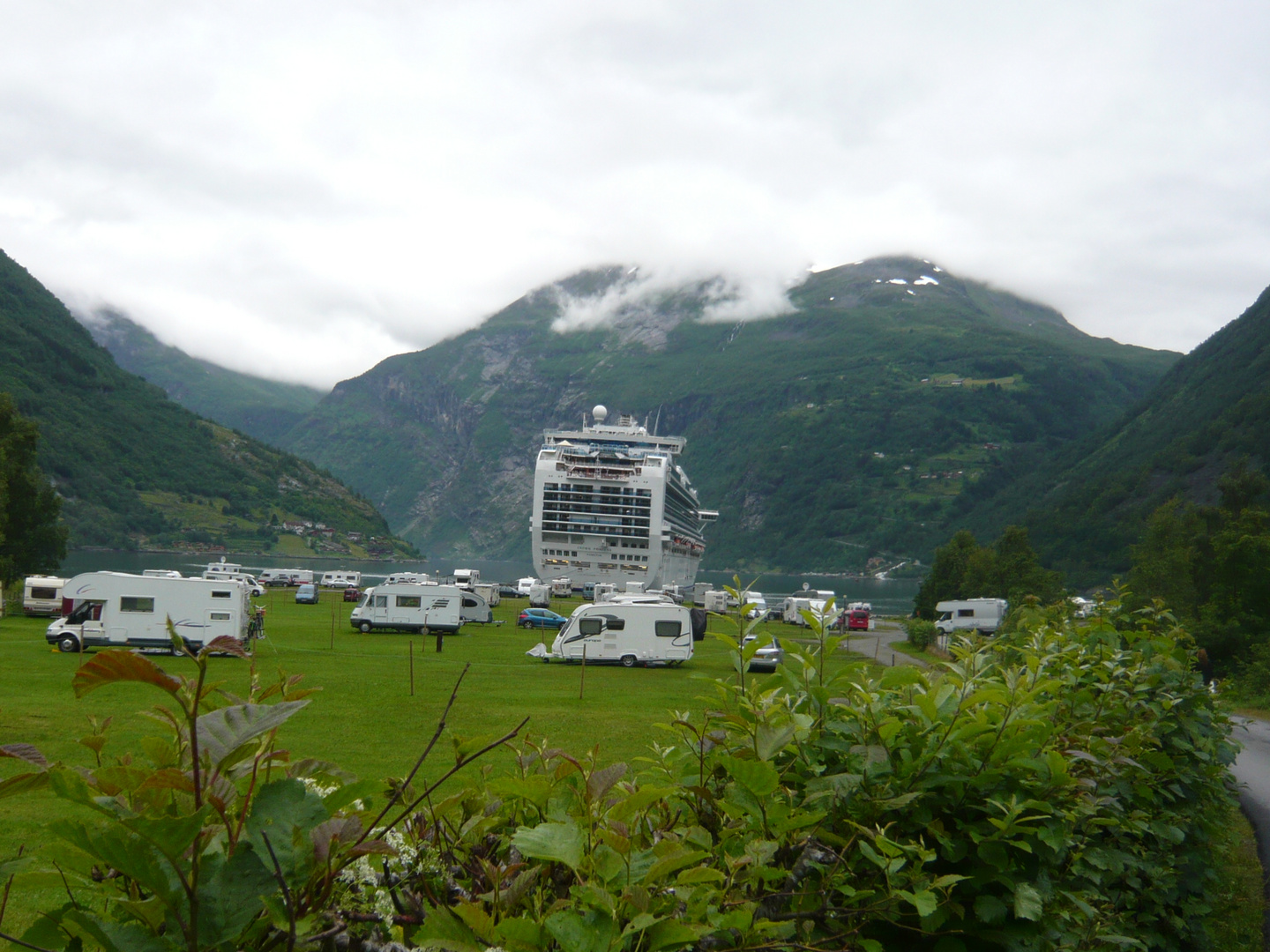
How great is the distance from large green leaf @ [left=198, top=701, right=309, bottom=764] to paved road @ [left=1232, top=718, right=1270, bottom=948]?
617 cm

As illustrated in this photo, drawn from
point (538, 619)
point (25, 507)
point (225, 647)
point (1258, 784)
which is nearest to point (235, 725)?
point (225, 647)

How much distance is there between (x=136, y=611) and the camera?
22109mm

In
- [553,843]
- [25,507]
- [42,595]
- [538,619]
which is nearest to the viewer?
[553,843]

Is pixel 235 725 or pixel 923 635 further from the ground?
pixel 235 725

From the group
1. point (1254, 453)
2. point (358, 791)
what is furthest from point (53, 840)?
point (1254, 453)

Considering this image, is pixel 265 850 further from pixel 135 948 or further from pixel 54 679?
pixel 54 679

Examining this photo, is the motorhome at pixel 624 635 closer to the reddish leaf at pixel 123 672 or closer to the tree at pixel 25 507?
the reddish leaf at pixel 123 672

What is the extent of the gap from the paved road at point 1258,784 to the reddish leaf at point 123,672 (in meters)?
6.29

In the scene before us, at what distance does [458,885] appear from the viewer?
5.04ft

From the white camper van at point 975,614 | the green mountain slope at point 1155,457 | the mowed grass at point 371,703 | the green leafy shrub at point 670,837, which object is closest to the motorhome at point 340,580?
the mowed grass at point 371,703

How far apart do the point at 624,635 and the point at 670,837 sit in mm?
24354

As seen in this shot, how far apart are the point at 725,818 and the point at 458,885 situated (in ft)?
2.27

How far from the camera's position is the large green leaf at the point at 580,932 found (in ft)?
3.94

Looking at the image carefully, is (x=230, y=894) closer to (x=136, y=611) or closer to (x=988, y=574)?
(x=136, y=611)
